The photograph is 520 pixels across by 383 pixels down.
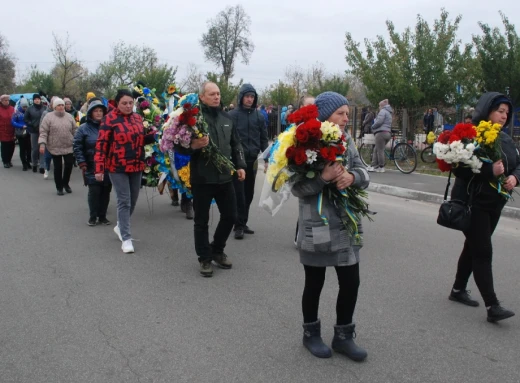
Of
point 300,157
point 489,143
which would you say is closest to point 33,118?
point 300,157

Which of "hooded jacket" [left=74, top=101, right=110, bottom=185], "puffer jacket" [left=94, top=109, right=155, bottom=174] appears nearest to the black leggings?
"puffer jacket" [left=94, top=109, right=155, bottom=174]

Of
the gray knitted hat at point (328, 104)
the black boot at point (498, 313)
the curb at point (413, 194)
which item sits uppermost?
the gray knitted hat at point (328, 104)

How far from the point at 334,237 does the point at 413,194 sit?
25.7 ft

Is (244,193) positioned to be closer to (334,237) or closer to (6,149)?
(334,237)

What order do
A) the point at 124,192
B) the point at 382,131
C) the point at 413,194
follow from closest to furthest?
the point at 124,192
the point at 413,194
the point at 382,131

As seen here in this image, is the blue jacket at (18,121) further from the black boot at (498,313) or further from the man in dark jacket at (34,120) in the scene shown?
the black boot at (498,313)

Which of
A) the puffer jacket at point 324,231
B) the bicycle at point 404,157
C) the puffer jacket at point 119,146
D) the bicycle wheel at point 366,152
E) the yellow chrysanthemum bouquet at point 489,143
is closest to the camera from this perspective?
the puffer jacket at point 324,231

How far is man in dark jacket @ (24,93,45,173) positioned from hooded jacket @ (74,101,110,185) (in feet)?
21.5

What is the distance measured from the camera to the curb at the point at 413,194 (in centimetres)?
908

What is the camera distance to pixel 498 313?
14.4ft

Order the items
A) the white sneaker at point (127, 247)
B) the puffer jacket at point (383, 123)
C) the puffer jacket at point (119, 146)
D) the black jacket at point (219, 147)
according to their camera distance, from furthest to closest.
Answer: the puffer jacket at point (383, 123)
the white sneaker at point (127, 247)
the puffer jacket at point (119, 146)
the black jacket at point (219, 147)

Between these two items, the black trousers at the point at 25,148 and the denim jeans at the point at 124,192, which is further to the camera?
the black trousers at the point at 25,148

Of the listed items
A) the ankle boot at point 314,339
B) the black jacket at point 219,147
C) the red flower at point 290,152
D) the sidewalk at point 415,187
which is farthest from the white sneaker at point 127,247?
the sidewalk at point 415,187

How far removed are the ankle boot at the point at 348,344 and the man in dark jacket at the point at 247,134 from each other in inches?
136
